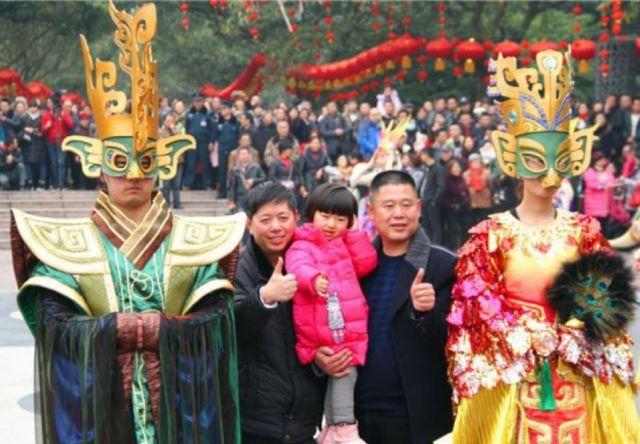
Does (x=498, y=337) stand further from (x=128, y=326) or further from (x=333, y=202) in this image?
(x=128, y=326)

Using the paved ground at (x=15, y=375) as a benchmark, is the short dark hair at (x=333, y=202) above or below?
above

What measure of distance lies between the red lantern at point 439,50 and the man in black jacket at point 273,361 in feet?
62.3

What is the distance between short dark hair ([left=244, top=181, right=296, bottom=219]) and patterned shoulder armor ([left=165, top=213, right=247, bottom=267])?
11 cm

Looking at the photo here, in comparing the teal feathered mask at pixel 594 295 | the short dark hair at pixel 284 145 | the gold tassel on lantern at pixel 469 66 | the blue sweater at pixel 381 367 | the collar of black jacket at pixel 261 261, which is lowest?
the blue sweater at pixel 381 367

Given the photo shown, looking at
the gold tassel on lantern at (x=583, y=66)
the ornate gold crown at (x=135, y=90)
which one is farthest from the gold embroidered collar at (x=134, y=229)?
the gold tassel on lantern at (x=583, y=66)

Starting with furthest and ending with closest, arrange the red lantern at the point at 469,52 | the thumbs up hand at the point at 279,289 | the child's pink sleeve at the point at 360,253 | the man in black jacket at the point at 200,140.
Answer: the red lantern at the point at 469,52, the man in black jacket at the point at 200,140, the child's pink sleeve at the point at 360,253, the thumbs up hand at the point at 279,289

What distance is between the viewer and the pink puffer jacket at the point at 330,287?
17.7 feet

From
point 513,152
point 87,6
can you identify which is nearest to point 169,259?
point 513,152

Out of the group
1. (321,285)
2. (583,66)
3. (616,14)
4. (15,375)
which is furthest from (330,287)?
(583,66)

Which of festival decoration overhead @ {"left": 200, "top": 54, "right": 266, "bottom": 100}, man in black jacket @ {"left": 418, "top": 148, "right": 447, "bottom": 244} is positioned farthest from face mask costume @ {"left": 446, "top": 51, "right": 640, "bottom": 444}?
festival decoration overhead @ {"left": 200, "top": 54, "right": 266, "bottom": 100}

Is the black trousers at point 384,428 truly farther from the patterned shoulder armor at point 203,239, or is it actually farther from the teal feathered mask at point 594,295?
the patterned shoulder armor at point 203,239

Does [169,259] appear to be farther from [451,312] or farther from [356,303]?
[451,312]

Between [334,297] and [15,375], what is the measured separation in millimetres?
5243

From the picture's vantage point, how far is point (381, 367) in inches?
218
